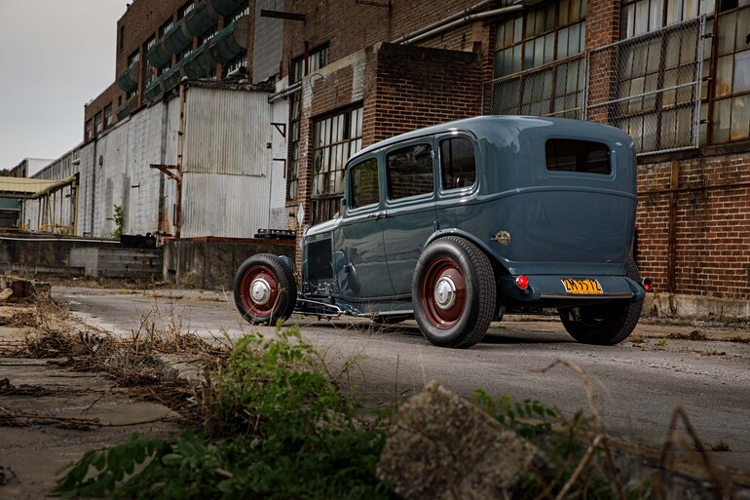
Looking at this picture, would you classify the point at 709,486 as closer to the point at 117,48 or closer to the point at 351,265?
the point at 351,265

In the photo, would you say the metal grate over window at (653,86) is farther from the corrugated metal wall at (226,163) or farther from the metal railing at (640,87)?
the corrugated metal wall at (226,163)

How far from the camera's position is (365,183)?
8477 millimetres

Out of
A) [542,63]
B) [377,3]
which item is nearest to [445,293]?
[542,63]

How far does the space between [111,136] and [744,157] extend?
30.7m

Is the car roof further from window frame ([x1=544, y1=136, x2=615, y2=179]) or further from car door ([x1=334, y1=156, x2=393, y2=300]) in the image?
car door ([x1=334, y1=156, x2=393, y2=300])

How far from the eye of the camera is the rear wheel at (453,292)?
6652 millimetres

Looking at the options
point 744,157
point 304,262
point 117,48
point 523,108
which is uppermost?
point 117,48

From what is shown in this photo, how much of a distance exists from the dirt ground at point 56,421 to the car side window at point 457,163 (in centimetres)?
350

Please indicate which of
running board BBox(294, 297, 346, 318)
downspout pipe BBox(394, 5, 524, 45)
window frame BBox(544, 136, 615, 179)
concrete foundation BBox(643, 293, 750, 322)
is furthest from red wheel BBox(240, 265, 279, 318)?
downspout pipe BBox(394, 5, 524, 45)

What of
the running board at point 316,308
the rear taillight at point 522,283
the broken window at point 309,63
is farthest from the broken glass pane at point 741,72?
the broken window at point 309,63

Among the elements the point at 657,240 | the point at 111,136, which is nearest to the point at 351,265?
the point at 657,240

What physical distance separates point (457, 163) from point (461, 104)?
8.89 meters

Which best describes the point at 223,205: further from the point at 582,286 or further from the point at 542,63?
the point at 582,286

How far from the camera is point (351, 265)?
839 centimetres
